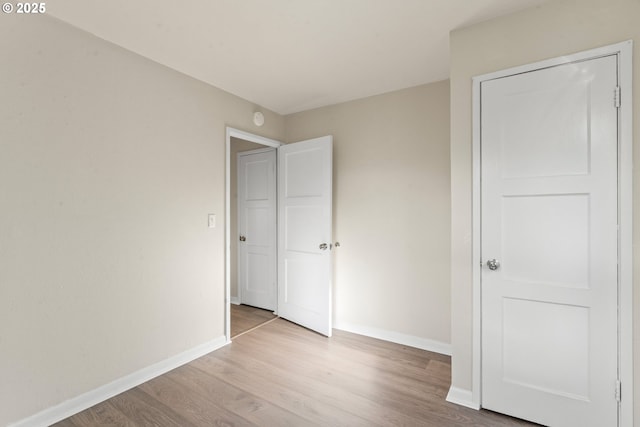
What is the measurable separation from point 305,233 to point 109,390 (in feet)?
6.78

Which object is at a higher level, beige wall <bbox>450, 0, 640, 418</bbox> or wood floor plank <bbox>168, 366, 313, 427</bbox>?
beige wall <bbox>450, 0, 640, 418</bbox>

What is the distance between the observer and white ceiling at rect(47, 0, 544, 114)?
176 centimetres

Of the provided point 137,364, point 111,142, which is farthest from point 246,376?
point 111,142

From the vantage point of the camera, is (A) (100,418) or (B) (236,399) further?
(B) (236,399)

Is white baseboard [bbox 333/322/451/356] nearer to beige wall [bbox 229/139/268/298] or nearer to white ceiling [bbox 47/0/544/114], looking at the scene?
beige wall [bbox 229/139/268/298]

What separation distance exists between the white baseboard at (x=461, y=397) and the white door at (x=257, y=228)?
2343mm

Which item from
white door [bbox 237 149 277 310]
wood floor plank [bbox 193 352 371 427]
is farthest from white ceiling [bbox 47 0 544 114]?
wood floor plank [bbox 193 352 371 427]

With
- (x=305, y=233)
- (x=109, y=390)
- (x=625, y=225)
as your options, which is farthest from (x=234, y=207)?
(x=625, y=225)

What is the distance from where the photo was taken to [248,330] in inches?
Answer: 128

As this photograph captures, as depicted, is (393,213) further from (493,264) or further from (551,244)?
(551,244)

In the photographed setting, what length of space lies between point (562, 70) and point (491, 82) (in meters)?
0.35

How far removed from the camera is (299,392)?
212 centimetres

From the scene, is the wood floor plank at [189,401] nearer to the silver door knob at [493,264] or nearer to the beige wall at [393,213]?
the beige wall at [393,213]

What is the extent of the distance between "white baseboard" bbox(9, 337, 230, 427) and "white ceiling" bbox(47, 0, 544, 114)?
2.39 metres
